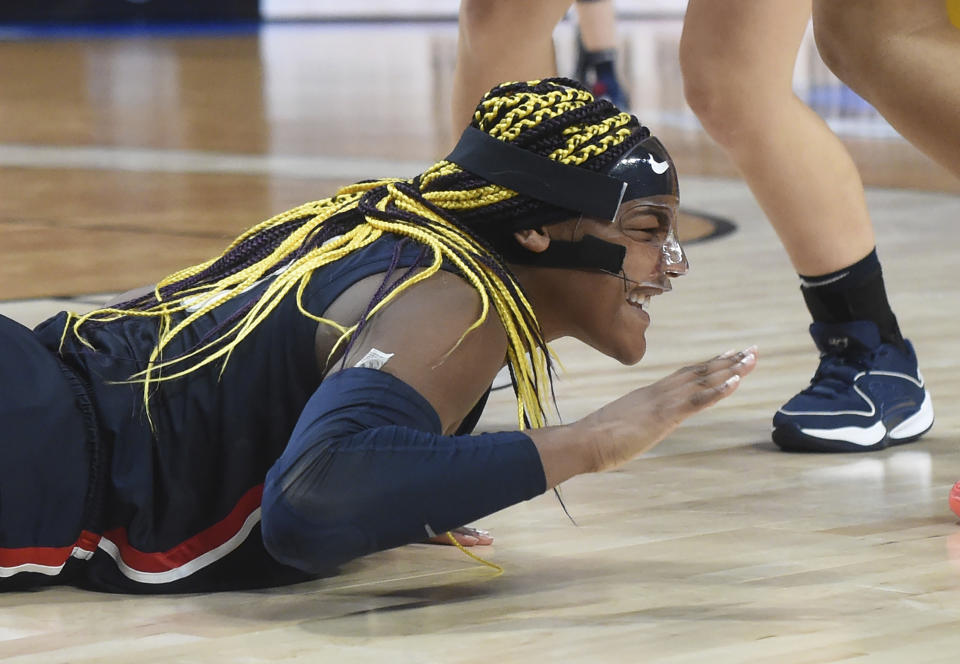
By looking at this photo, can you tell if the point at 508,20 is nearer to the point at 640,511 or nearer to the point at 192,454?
the point at 640,511

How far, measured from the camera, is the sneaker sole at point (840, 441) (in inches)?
99.3

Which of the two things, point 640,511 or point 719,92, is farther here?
point 719,92

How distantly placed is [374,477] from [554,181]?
0.43 metres

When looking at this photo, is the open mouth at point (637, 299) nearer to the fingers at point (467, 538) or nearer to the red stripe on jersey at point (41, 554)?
the fingers at point (467, 538)

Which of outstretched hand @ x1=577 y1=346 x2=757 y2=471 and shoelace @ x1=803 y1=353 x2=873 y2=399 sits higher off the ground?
outstretched hand @ x1=577 y1=346 x2=757 y2=471

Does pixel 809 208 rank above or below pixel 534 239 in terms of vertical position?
below

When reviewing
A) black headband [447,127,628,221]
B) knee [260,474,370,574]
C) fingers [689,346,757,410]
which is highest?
black headband [447,127,628,221]

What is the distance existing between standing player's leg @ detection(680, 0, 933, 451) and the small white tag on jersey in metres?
0.97

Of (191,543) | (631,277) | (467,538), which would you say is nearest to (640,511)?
(467,538)

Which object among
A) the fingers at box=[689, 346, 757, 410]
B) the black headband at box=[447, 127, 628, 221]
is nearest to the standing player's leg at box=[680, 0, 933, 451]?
the black headband at box=[447, 127, 628, 221]

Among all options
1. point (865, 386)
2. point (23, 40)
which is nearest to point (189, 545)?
point (865, 386)

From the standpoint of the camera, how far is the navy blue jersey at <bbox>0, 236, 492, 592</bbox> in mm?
1846

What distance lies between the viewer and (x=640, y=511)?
7.21 ft

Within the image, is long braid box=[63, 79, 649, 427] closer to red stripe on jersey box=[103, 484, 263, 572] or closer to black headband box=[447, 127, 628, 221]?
black headband box=[447, 127, 628, 221]
